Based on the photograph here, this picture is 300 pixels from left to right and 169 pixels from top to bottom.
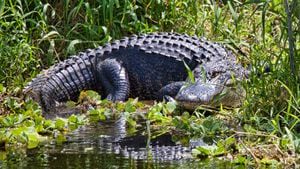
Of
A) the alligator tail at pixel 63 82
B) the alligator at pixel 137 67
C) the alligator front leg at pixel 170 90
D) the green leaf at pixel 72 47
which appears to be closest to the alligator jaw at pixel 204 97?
the alligator front leg at pixel 170 90

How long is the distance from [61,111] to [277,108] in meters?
2.37

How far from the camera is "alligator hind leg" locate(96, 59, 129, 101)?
27.7 ft

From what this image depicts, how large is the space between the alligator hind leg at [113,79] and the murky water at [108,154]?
2138 millimetres

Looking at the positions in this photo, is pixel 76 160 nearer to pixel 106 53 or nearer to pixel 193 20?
pixel 106 53

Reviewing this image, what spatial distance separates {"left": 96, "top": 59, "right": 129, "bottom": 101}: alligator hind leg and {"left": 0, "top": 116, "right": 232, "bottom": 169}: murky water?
214 centimetres

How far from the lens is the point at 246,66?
8.18 m

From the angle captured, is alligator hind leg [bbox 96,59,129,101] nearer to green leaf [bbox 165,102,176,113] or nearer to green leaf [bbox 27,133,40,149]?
green leaf [bbox 165,102,176,113]

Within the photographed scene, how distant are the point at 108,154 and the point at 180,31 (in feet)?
14.2

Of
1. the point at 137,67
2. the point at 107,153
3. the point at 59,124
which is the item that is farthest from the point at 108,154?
the point at 137,67

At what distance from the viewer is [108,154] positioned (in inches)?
215

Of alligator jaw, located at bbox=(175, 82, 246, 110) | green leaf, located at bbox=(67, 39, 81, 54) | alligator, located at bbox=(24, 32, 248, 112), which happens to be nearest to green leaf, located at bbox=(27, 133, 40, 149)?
alligator jaw, located at bbox=(175, 82, 246, 110)

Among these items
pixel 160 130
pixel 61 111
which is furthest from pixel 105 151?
pixel 61 111

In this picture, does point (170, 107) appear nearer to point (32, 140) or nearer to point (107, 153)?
point (32, 140)

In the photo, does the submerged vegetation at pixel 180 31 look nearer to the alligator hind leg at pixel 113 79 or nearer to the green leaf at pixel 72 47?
the green leaf at pixel 72 47
